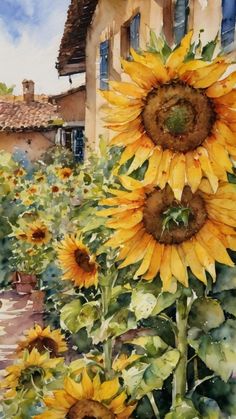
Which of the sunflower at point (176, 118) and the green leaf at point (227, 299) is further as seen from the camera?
the green leaf at point (227, 299)

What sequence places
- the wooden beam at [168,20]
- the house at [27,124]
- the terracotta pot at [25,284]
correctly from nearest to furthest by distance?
1. the wooden beam at [168,20]
2. the terracotta pot at [25,284]
3. the house at [27,124]

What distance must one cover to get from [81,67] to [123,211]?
7.19 metres

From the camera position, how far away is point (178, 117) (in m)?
0.98

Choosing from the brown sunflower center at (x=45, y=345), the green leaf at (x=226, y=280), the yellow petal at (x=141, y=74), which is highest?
the yellow petal at (x=141, y=74)

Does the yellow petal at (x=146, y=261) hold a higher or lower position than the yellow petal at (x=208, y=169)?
lower

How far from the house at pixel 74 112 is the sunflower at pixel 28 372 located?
800cm

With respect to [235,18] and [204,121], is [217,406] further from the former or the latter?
[235,18]

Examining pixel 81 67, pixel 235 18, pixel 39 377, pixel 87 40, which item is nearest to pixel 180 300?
pixel 39 377

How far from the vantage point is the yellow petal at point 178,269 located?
3.34ft

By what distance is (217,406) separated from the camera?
114 cm

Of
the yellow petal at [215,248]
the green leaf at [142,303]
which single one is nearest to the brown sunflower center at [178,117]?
the yellow petal at [215,248]

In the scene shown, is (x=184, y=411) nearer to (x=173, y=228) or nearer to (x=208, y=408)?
(x=208, y=408)

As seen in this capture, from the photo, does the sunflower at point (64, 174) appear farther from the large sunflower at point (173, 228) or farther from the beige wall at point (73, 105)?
the large sunflower at point (173, 228)

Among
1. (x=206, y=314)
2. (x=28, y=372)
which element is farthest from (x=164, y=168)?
(x=28, y=372)
